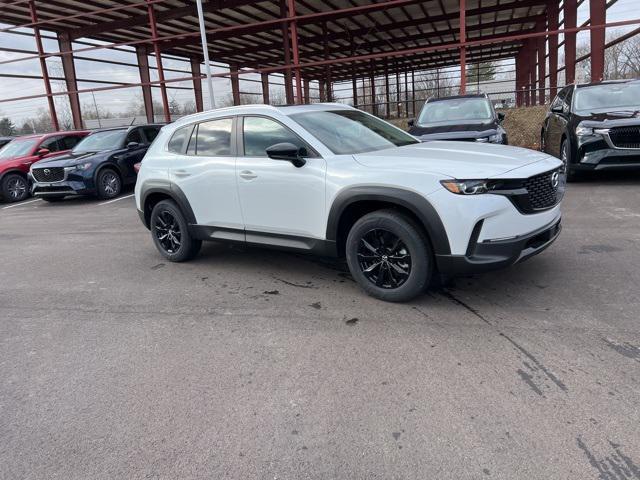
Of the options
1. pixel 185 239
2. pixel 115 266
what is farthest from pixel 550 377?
pixel 115 266

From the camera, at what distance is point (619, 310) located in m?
3.69

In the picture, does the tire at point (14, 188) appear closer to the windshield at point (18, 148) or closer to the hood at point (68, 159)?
the windshield at point (18, 148)

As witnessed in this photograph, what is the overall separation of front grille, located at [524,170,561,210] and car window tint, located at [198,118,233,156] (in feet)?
9.60

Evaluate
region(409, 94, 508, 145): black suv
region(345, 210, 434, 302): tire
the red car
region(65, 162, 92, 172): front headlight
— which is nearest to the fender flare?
region(345, 210, 434, 302): tire

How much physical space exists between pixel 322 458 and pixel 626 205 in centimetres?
647

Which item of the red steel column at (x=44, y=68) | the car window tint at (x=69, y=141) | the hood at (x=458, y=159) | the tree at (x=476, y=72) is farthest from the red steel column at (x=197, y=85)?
the tree at (x=476, y=72)

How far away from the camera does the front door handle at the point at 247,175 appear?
4.75 metres

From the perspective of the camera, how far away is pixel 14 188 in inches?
508

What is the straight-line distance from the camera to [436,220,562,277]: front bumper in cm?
363

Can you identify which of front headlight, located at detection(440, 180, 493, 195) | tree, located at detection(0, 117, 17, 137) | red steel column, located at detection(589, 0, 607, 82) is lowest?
front headlight, located at detection(440, 180, 493, 195)

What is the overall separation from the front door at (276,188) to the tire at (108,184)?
7.74 m

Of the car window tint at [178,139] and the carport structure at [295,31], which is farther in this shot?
the carport structure at [295,31]

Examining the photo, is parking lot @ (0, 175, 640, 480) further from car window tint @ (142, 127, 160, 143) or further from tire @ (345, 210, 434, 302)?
car window tint @ (142, 127, 160, 143)

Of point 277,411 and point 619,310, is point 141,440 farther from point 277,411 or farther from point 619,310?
point 619,310
